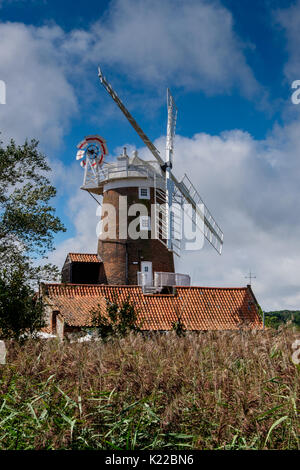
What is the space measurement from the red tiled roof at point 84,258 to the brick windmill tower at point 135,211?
708 mm

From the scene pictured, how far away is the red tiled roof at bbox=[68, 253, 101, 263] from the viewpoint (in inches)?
1352

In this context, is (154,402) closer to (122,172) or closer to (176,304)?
(176,304)

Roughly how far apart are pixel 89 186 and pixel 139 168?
4.03 meters

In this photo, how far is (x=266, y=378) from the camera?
489 cm

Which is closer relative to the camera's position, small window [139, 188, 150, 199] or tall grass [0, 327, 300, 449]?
tall grass [0, 327, 300, 449]

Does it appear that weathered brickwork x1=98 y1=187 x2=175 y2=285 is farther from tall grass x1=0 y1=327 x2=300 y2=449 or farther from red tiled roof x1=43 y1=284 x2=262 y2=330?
tall grass x1=0 y1=327 x2=300 y2=449

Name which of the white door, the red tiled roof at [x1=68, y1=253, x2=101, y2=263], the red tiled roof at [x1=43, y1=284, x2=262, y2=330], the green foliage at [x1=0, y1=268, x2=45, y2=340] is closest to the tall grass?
the green foliage at [x1=0, y1=268, x2=45, y2=340]

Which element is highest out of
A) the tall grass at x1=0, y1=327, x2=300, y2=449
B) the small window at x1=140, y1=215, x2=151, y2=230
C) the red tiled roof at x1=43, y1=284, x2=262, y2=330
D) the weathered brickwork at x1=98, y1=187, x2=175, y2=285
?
the small window at x1=140, y1=215, x2=151, y2=230

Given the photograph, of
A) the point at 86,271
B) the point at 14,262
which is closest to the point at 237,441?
the point at 14,262

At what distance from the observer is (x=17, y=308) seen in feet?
46.4

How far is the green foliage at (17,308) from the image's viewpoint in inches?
551

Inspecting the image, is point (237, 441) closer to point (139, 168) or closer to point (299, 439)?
point (299, 439)
